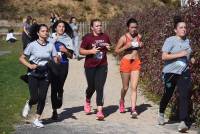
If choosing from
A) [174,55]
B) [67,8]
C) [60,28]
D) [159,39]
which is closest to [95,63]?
[60,28]

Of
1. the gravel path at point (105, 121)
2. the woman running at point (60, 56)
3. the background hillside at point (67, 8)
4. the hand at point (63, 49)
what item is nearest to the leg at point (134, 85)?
the gravel path at point (105, 121)

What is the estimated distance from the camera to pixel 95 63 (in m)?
10.6

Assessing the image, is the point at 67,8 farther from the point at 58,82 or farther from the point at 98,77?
the point at 58,82

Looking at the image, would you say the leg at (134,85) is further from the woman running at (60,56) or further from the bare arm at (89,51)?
the woman running at (60,56)

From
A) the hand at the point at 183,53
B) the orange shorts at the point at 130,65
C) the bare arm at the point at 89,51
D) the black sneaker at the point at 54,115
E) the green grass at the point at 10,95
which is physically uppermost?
A: the hand at the point at 183,53

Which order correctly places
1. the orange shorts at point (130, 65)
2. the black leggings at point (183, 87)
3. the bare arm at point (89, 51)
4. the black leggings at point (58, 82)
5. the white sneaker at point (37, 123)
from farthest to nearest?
1. the orange shorts at point (130, 65)
2. the bare arm at point (89, 51)
3. the black leggings at point (58, 82)
4. the white sneaker at point (37, 123)
5. the black leggings at point (183, 87)

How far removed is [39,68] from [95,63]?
123 centimetres

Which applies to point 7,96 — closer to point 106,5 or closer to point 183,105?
point 183,105

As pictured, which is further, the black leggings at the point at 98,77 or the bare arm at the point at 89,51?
the black leggings at the point at 98,77

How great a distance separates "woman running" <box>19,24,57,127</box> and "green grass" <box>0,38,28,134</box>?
0.63 metres

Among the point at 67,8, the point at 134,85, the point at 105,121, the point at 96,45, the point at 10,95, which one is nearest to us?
the point at 105,121

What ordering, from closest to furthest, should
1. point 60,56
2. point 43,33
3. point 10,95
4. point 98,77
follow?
point 43,33 < point 60,56 < point 98,77 < point 10,95

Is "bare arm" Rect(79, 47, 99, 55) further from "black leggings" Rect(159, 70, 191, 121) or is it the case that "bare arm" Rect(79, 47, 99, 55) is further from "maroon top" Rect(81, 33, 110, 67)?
"black leggings" Rect(159, 70, 191, 121)

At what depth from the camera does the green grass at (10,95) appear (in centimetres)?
1030
